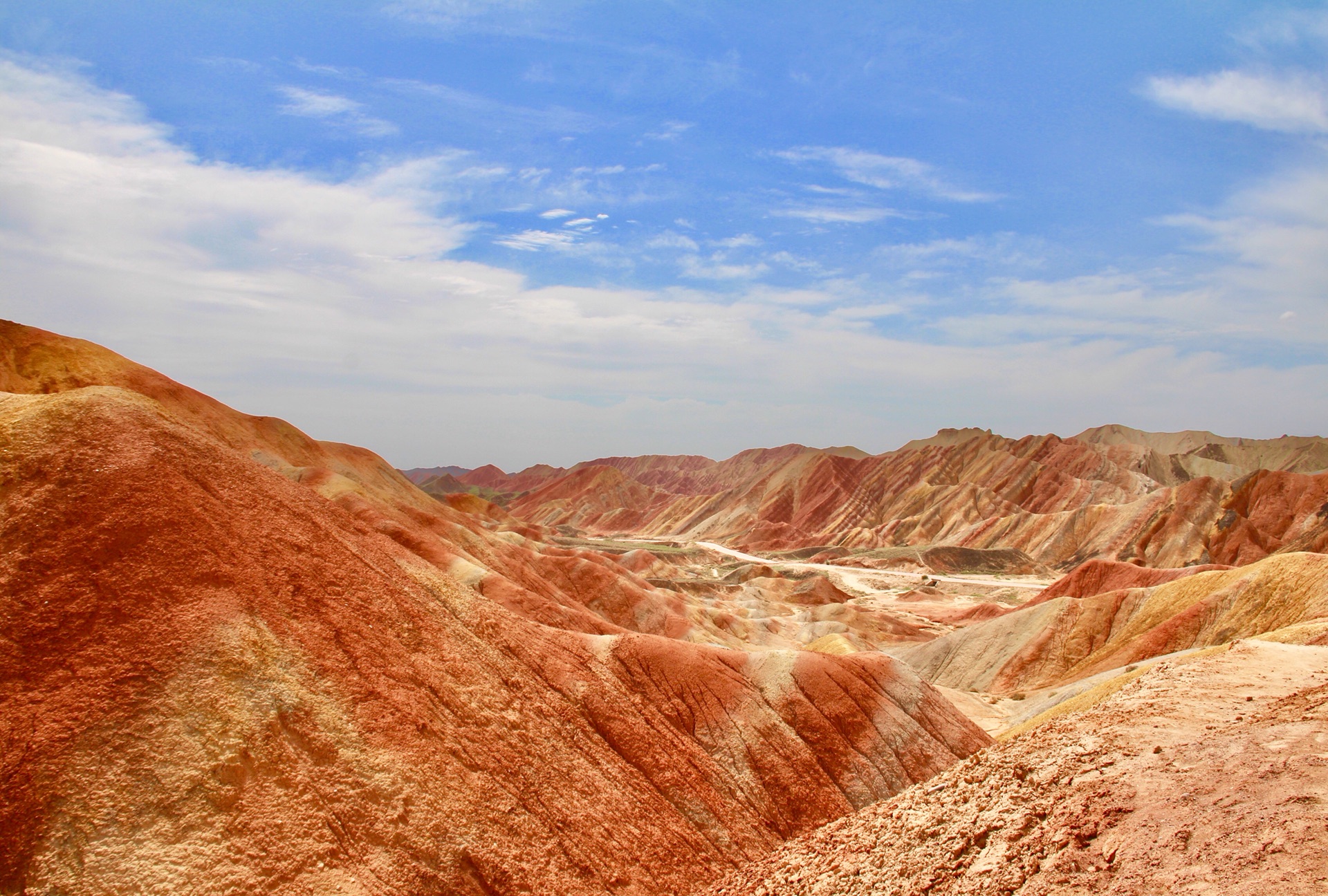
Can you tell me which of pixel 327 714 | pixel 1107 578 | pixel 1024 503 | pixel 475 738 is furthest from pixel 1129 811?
pixel 1024 503

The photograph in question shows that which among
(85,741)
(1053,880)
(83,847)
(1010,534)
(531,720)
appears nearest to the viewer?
(1053,880)

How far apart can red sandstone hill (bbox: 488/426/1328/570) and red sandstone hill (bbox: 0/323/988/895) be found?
2314 inches

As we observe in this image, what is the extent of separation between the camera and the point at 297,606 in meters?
15.3

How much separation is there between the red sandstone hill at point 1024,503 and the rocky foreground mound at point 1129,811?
2269 inches

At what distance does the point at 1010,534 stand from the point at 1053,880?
94.7 meters

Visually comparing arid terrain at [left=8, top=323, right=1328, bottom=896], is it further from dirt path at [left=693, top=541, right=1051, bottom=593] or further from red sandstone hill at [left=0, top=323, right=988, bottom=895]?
dirt path at [left=693, top=541, right=1051, bottom=593]

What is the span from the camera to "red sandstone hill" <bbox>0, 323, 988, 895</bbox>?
11086 mm

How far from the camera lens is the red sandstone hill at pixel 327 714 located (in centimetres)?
1109

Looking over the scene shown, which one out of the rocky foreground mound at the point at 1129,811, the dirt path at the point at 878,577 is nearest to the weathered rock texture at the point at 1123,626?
the rocky foreground mound at the point at 1129,811

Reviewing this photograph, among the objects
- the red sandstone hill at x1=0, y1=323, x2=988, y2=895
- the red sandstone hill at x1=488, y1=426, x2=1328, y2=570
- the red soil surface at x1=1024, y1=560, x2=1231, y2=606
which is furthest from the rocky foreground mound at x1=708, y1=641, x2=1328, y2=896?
the red sandstone hill at x1=488, y1=426, x2=1328, y2=570

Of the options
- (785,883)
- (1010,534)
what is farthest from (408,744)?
(1010,534)

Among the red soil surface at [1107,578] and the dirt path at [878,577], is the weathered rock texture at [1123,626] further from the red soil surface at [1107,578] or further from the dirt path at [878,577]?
the dirt path at [878,577]

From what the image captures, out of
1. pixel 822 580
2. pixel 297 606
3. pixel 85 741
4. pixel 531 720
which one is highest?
pixel 297 606

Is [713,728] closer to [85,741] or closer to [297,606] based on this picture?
[297,606]
